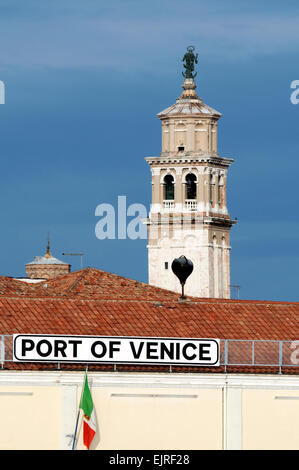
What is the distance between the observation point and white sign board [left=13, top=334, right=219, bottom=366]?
7606 cm

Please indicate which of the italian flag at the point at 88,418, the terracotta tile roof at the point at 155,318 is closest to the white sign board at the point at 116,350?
the terracotta tile roof at the point at 155,318

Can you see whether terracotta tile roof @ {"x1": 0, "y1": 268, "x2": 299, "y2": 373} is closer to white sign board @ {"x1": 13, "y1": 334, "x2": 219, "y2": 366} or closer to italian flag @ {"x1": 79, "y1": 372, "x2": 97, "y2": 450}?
white sign board @ {"x1": 13, "y1": 334, "x2": 219, "y2": 366}

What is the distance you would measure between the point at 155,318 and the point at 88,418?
26.5 ft

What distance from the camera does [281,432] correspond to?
7938 cm

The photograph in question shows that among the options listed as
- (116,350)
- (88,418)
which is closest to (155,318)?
(116,350)

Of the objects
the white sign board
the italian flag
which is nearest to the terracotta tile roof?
the white sign board

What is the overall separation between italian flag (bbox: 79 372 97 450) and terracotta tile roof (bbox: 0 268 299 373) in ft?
5.06

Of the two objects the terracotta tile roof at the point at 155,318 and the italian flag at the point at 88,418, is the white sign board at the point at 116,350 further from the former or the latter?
the italian flag at the point at 88,418

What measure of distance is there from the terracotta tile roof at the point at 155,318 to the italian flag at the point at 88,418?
1542 mm

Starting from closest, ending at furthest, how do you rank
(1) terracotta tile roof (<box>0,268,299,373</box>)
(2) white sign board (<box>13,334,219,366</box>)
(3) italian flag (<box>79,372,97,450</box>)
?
1. (2) white sign board (<box>13,334,219,366</box>)
2. (3) italian flag (<box>79,372,97,450</box>)
3. (1) terracotta tile roof (<box>0,268,299,373</box>)

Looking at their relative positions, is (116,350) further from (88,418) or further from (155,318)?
(155,318)
